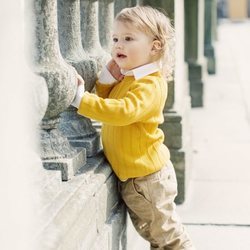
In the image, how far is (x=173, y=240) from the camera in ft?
10.1

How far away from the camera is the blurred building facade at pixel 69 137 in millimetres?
2217

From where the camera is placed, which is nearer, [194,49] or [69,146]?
[69,146]

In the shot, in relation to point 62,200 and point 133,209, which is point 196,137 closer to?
point 133,209

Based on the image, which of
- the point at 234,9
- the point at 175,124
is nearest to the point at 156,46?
the point at 175,124

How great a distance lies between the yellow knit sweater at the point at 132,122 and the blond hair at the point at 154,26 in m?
0.11

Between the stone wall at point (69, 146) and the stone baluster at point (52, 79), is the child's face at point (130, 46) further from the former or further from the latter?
the stone baluster at point (52, 79)

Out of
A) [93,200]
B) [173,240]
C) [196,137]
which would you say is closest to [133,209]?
[173,240]

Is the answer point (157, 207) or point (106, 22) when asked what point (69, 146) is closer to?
point (157, 207)

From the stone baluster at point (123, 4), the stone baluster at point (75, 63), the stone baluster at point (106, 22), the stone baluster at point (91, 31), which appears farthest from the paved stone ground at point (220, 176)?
the stone baluster at point (123, 4)

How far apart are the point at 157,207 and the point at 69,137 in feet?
1.64

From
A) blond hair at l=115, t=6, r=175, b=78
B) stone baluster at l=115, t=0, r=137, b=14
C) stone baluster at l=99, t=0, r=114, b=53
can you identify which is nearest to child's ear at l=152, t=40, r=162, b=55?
blond hair at l=115, t=6, r=175, b=78

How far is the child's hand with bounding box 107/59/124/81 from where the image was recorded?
3.04m

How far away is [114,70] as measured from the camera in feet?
10.1

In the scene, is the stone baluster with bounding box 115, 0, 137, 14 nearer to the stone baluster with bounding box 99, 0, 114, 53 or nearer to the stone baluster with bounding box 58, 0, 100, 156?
the stone baluster with bounding box 99, 0, 114, 53
